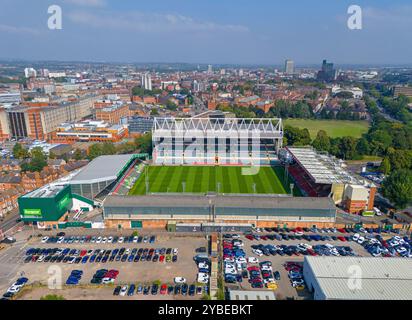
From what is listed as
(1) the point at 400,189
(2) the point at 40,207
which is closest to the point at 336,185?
(1) the point at 400,189

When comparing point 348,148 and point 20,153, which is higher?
point 348,148

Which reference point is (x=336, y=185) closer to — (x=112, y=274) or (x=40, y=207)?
(x=112, y=274)

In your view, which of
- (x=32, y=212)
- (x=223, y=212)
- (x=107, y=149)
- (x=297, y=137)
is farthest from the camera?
(x=297, y=137)

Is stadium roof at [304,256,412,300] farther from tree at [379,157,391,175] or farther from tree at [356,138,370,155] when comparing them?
tree at [356,138,370,155]

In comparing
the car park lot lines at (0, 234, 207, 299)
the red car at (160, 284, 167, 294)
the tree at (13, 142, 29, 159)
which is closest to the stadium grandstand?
the tree at (13, 142, 29, 159)
